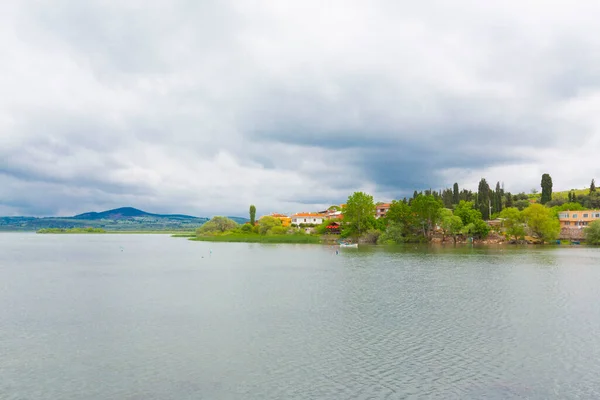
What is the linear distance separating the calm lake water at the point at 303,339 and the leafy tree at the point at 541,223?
80.2m

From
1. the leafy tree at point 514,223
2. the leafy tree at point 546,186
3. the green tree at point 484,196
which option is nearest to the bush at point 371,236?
the leafy tree at point 514,223

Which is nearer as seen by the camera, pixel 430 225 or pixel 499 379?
pixel 499 379

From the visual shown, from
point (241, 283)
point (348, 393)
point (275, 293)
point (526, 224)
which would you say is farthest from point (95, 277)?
point (526, 224)

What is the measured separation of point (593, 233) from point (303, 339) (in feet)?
412

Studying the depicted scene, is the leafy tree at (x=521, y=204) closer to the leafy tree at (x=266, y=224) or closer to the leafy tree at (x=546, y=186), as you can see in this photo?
the leafy tree at (x=546, y=186)

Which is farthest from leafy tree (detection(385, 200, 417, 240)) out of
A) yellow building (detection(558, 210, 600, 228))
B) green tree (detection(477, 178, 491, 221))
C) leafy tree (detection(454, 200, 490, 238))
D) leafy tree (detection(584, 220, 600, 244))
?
yellow building (detection(558, 210, 600, 228))

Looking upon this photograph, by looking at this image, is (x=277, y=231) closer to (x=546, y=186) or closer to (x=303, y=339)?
(x=546, y=186)

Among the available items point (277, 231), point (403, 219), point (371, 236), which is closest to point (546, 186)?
point (403, 219)

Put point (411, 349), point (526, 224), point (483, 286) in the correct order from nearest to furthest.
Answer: point (411, 349), point (483, 286), point (526, 224)

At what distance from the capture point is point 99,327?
104ft

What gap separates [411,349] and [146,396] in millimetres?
14199

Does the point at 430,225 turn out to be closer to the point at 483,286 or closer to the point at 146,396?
the point at 483,286

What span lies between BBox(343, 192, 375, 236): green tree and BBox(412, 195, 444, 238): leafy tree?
563 inches

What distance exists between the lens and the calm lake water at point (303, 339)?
2045 cm
